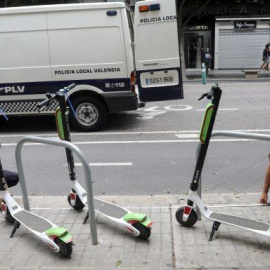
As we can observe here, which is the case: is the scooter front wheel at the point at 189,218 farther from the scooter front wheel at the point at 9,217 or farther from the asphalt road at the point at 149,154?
the scooter front wheel at the point at 9,217

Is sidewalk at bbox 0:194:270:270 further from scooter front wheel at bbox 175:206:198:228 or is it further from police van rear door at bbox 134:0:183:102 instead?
police van rear door at bbox 134:0:183:102

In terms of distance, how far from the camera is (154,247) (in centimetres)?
352

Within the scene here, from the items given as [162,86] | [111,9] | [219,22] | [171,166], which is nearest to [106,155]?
[171,166]

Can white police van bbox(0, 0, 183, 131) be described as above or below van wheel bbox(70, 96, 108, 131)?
above

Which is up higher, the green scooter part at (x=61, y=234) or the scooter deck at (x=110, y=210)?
the green scooter part at (x=61, y=234)

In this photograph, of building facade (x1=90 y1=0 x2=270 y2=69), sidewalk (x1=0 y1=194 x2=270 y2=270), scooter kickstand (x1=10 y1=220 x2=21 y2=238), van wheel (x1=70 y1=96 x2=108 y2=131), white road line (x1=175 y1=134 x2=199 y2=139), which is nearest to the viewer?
sidewalk (x1=0 y1=194 x2=270 y2=270)

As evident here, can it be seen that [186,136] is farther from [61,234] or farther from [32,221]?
[61,234]

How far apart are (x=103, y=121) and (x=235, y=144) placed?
304 cm

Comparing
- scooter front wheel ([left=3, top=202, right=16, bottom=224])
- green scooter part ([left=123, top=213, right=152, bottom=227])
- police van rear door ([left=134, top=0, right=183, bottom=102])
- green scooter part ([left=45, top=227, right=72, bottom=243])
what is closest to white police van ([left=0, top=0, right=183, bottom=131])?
police van rear door ([left=134, top=0, right=183, bottom=102])

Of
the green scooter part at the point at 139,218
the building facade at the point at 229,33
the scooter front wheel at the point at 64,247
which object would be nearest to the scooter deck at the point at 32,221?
the scooter front wheel at the point at 64,247

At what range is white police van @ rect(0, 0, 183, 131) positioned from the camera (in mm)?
8195

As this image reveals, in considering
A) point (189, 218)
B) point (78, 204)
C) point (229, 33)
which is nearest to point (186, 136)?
point (78, 204)

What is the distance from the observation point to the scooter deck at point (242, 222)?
351cm

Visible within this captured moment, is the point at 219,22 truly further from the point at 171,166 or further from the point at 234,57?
the point at 171,166
